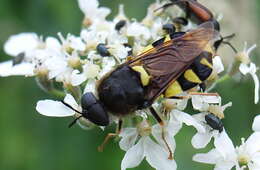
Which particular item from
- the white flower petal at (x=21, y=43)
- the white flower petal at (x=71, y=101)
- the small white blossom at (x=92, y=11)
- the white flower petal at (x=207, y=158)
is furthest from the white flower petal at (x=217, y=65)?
the white flower petal at (x=21, y=43)

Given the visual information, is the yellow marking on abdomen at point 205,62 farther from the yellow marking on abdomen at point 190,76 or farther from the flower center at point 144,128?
the flower center at point 144,128

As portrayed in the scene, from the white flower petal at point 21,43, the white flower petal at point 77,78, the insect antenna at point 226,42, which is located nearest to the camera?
the white flower petal at point 77,78

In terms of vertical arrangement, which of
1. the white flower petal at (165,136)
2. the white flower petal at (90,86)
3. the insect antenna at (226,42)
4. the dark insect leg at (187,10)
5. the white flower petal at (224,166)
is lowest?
the white flower petal at (224,166)

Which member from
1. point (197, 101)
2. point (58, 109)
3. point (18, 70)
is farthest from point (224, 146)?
point (18, 70)

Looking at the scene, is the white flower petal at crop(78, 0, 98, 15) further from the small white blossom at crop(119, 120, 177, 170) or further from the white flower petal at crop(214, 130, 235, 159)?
the white flower petal at crop(214, 130, 235, 159)

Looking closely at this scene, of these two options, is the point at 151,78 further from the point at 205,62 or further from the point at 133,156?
the point at 133,156

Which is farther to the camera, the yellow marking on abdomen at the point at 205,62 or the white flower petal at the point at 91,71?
the white flower petal at the point at 91,71
